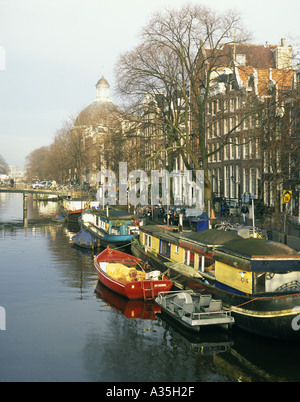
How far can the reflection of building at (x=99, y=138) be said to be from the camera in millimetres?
46656

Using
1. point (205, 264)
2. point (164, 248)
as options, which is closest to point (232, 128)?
point (164, 248)

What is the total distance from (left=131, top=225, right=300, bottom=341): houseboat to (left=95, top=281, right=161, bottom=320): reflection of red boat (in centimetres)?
221

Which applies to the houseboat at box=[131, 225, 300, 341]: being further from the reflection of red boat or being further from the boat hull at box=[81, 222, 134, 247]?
the boat hull at box=[81, 222, 134, 247]

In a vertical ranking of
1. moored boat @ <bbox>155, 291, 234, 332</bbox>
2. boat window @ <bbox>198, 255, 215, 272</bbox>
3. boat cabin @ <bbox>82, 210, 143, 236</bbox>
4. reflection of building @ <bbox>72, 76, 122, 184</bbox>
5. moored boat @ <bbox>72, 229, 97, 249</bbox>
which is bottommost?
moored boat @ <bbox>155, 291, 234, 332</bbox>

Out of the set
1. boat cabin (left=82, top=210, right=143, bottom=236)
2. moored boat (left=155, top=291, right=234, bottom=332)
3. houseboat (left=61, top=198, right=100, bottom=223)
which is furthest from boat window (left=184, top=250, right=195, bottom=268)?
houseboat (left=61, top=198, right=100, bottom=223)

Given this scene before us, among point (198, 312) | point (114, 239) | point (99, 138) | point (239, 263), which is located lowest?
point (198, 312)

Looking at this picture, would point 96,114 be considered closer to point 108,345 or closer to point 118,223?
point 118,223

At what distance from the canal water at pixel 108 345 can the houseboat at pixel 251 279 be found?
108 cm

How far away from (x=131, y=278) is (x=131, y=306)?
7.82ft

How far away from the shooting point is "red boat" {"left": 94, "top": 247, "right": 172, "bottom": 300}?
2742 centimetres

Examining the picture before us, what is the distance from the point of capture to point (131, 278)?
29297 mm

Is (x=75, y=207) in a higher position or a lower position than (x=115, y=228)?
higher

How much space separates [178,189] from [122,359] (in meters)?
60.2
